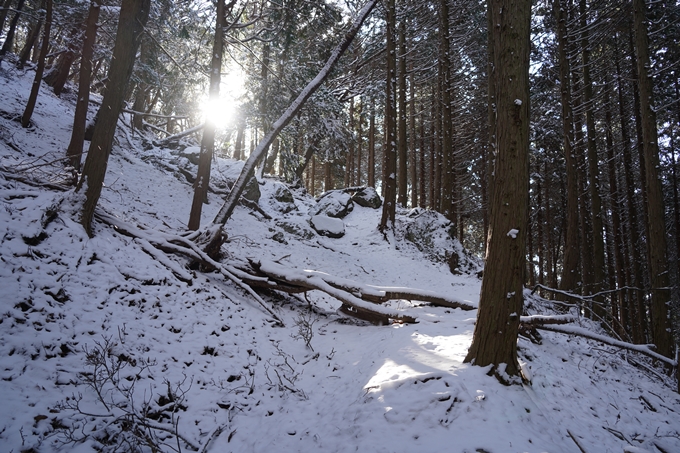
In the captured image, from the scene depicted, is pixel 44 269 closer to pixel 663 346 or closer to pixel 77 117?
pixel 77 117

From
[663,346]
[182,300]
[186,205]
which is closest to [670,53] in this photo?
[663,346]

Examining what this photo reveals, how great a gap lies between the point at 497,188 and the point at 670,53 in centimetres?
1519

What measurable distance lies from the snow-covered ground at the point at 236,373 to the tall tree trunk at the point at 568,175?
5.01 meters

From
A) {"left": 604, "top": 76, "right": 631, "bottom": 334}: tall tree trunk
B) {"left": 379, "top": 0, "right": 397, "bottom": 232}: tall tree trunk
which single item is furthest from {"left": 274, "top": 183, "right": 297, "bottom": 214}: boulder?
{"left": 604, "top": 76, "right": 631, "bottom": 334}: tall tree trunk

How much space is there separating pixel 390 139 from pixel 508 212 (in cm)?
1185

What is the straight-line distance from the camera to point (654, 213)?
7414mm

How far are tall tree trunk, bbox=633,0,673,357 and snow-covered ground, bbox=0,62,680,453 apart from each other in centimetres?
217

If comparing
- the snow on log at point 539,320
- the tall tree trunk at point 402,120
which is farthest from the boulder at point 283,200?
the snow on log at point 539,320

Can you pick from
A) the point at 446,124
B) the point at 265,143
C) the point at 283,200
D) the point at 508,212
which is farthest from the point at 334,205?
the point at 508,212

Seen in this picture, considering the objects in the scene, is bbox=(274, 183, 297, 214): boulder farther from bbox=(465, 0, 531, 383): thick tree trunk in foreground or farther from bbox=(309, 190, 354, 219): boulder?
bbox=(465, 0, 531, 383): thick tree trunk in foreground

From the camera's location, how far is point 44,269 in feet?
14.1

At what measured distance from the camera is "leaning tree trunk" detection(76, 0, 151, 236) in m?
5.50

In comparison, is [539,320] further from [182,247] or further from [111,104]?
[111,104]

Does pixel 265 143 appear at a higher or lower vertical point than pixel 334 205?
lower
